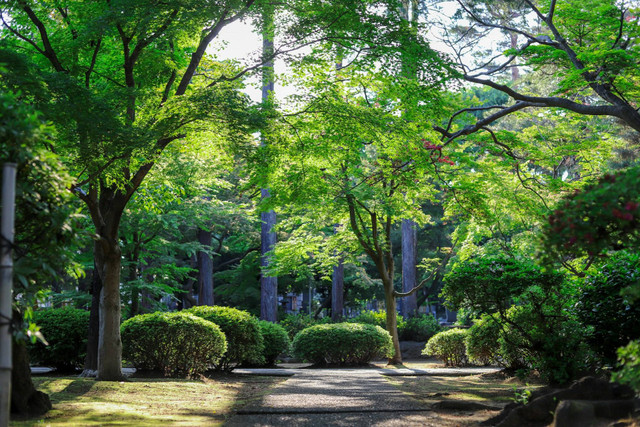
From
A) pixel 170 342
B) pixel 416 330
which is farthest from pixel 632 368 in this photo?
pixel 416 330

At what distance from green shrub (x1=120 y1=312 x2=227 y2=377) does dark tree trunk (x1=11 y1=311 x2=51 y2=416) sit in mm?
4874

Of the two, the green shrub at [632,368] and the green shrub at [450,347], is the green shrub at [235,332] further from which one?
the green shrub at [632,368]

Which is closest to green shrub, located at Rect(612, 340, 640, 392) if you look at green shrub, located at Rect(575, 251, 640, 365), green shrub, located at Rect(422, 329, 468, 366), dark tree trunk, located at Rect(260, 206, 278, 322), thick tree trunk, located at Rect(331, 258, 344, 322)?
green shrub, located at Rect(575, 251, 640, 365)

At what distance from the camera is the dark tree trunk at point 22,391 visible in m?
5.83

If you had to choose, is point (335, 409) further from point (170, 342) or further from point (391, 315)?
point (391, 315)

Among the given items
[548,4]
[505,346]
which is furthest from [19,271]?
[548,4]

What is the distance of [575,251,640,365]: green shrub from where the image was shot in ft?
23.2

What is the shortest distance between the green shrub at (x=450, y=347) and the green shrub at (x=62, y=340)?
923 cm

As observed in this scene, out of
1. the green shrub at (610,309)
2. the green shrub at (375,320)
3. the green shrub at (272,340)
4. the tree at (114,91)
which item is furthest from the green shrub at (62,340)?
the green shrub at (375,320)

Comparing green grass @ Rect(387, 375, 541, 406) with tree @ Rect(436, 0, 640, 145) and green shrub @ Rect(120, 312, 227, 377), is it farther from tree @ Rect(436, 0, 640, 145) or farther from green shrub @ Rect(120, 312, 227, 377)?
tree @ Rect(436, 0, 640, 145)

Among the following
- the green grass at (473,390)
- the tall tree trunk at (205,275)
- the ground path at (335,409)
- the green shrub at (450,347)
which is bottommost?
the green grass at (473,390)

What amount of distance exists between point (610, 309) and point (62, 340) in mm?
10826

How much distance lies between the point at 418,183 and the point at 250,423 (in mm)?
10399

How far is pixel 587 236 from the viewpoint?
→ 410cm
